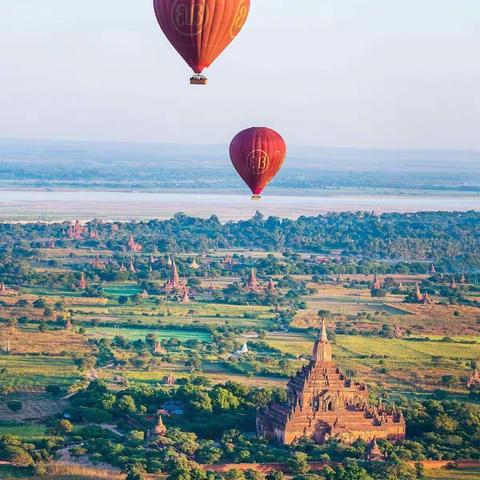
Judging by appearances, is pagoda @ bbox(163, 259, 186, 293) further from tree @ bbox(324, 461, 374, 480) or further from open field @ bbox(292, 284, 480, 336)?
tree @ bbox(324, 461, 374, 480)

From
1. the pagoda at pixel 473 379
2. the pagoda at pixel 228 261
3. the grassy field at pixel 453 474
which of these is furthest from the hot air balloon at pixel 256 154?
the pagoda at pixel 228 261

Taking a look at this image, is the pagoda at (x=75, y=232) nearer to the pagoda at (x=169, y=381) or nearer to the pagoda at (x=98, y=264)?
the pagoda at (x=98, y=264)

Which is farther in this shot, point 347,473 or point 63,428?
point 63,428

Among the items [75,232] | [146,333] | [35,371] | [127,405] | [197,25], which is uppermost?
[197,25]

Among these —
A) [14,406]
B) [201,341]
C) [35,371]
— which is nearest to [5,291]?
[201,341]

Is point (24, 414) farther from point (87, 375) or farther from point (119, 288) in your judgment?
point (119, 288)

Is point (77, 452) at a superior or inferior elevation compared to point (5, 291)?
inferior

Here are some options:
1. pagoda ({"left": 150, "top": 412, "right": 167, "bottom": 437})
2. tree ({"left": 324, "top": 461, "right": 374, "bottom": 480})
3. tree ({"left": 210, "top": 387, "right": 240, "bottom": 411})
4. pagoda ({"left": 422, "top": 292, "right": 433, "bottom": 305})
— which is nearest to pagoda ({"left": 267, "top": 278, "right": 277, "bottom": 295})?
pagoda ({"left": 422, "top": 292, "right": 433, "bottom": 305})

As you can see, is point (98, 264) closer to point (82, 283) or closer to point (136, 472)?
point (82, 283)
